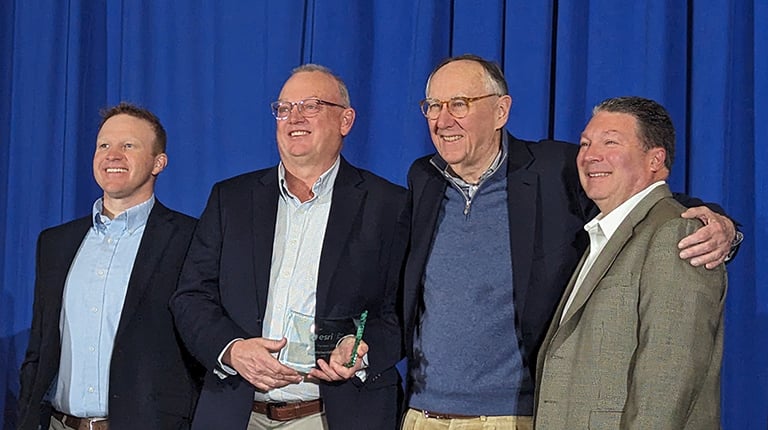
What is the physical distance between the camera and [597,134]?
244cm

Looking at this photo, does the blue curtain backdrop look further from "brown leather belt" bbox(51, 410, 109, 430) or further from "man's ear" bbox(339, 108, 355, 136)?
"brown leather belt" bbox(51, 410, 109, 430)

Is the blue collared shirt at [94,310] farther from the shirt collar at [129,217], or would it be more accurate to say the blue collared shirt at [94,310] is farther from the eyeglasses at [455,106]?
the eyeglasses at [455,106]

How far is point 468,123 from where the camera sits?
9.09 ft

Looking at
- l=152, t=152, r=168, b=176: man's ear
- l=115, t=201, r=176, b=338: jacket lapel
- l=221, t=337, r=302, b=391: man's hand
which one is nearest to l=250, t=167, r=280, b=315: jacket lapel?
l=221, t=337, r=302, b=391: man's hand

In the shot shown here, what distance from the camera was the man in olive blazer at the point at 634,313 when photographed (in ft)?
6.95

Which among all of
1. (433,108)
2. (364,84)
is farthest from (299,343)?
Answer: (364,84)

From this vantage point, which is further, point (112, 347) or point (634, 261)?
point (112, 347)

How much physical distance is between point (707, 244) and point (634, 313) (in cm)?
21

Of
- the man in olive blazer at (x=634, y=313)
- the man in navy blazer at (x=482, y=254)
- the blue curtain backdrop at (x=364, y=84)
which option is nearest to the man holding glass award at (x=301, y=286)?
the man in navy blazer at (x=482, y=254)

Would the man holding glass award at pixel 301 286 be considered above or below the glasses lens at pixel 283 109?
below

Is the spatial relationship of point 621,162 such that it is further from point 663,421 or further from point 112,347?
point 112,347

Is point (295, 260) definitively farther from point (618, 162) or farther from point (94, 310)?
point (618, 162)

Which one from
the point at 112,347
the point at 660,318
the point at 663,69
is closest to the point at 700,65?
the point at 663,69

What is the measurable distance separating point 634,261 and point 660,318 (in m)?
0.16
